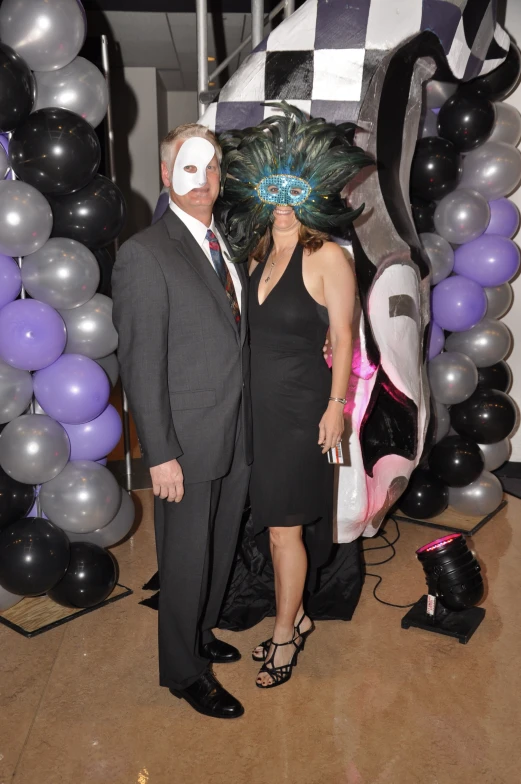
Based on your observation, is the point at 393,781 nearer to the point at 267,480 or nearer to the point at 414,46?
the point at 267,480

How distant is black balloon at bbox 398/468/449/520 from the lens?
11.2 feet

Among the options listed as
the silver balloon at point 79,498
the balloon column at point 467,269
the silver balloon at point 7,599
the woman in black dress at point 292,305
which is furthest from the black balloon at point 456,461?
the silver balloon at point 7,599

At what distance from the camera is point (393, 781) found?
176 centimetres

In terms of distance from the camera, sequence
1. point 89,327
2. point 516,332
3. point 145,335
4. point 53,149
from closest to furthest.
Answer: point 145,335, point 53,149, point 89,327, point 516,332

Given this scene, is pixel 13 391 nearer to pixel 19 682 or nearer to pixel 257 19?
pixel 19 682

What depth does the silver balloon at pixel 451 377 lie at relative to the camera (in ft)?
10.8

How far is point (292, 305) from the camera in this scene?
199cm

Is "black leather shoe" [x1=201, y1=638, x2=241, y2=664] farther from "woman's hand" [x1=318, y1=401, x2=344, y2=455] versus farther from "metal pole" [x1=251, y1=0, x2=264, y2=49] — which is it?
"metal pole" [x1=251, y1=0, x2=264, y2=49]

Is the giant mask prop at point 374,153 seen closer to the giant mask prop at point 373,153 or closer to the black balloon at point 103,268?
the giant mask prop at point 373,153

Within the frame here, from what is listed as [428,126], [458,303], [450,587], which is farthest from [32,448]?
[428,126]

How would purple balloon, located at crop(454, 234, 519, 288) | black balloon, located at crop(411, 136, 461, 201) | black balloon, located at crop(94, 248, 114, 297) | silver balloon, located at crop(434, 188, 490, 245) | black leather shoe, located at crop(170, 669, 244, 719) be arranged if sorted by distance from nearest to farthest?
black leather shoe, located at crop(170, 669, 244, 719) < black balloon, located at crop(94, 248, 114, 297) < black balloon, located at crop(411, 136, 461, 201) < silver balloon, located at crop(434, 188, 490, 245) < purple balloon, located at crop(454, 234, 519, 288)

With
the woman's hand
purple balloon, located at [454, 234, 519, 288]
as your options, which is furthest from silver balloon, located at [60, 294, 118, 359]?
purple balloon, located at [454, 234, 519, 288]

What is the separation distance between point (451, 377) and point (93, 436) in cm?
164

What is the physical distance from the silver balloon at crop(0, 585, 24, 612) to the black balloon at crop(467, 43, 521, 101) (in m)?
2.86
